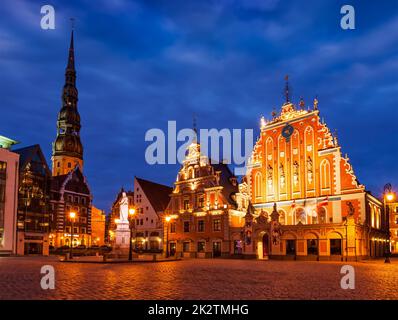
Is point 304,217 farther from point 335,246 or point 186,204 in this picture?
point 186,204

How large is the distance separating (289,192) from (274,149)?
590 centimetres

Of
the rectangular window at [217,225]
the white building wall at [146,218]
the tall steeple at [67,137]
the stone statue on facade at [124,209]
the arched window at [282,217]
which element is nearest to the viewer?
the stone statue on facade at [124,209]

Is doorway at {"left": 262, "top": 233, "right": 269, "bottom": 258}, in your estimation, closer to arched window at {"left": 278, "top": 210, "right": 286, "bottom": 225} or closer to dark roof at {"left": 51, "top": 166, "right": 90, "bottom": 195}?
arched window at {"left": 278, "top": 210, "right": 286, "bottom": 225}

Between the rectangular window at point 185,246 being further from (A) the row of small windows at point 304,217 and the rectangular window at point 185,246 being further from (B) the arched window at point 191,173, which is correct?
(A) the row of small windows at point 304,217

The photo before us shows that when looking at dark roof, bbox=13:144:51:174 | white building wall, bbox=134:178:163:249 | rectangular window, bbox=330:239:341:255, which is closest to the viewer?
rectangular window, bbox=330:239:341:255

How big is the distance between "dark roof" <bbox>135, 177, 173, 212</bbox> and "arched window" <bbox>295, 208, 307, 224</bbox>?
26.6 meters

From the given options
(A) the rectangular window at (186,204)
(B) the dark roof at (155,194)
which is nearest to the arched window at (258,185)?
(A) the rectangular window at (186,204)

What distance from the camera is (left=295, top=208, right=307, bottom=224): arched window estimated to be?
47.1m

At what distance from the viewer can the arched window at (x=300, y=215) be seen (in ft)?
155

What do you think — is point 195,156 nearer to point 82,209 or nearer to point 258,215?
point 258,215

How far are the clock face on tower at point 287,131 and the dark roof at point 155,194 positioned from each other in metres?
26.5

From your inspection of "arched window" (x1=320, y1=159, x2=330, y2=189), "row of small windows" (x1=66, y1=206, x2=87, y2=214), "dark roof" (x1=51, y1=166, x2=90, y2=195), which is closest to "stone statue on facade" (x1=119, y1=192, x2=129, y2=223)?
"arched window" (x1=320, y1=159, x2=330, y2=189)

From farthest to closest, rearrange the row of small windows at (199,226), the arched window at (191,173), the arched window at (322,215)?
the arched window at (191,173)
the row of small windows at (199,226)
the arched window at (322,215)

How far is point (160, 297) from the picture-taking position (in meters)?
12.5
